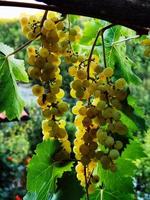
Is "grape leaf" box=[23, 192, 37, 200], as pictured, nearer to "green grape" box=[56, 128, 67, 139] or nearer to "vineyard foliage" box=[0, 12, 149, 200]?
"vineyard foliage" box=[0, 12, 149, 200]

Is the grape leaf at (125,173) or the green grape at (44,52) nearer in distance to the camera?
the green grape at (44,52)

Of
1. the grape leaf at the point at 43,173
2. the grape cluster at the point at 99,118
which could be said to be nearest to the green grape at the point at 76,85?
the grape cluster at the point at 99,118

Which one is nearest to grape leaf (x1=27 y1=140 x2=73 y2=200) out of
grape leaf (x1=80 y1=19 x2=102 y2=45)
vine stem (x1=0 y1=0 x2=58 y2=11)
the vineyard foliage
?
the vineyard foliage

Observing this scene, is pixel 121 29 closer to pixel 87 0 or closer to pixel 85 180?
pixel 85 180

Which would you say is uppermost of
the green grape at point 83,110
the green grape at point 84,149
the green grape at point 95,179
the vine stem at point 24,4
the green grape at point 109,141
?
the vine stem at point 24,4

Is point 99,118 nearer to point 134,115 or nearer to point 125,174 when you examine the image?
point 134,115

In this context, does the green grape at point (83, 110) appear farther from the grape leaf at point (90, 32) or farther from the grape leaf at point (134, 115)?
the grape leaf at point (90, 32)

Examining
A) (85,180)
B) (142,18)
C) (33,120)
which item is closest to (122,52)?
(85,180)

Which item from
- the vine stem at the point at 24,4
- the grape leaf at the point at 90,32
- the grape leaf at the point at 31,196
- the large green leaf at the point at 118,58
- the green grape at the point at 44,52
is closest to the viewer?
the vine stem at the point at 24,4
